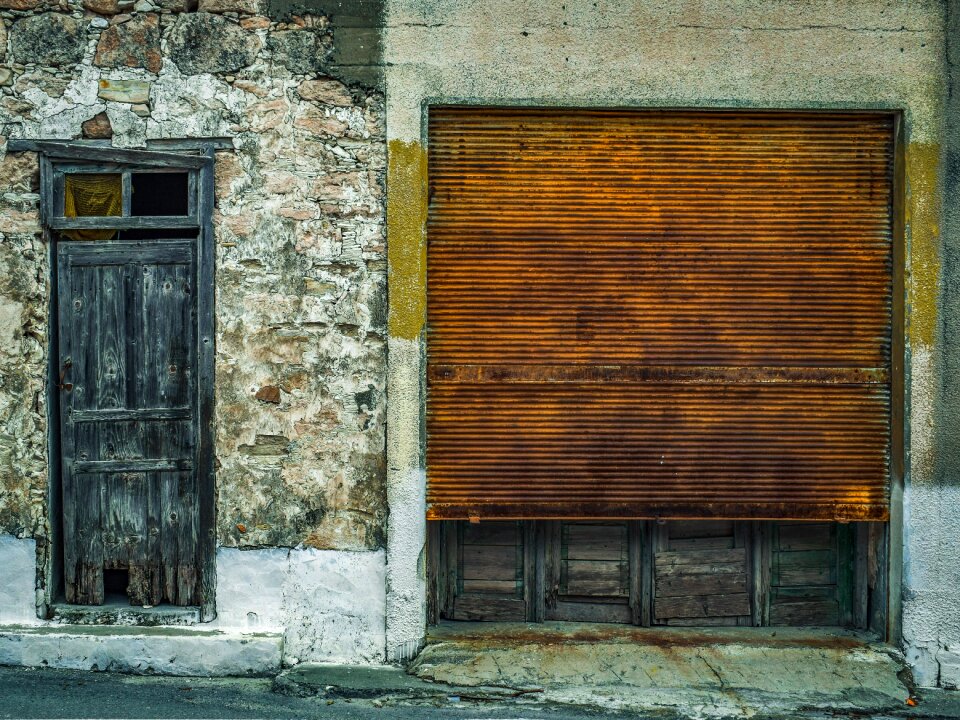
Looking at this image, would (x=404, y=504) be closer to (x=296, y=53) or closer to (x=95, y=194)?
(x=95, y=194)

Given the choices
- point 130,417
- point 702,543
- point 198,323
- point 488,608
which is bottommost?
point 488,608

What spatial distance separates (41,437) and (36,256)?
104 centimetres

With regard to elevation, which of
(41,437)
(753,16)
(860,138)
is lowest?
(41,437)

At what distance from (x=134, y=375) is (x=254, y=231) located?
3.59ft

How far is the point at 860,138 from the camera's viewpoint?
4.70 metres

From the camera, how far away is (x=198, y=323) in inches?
184

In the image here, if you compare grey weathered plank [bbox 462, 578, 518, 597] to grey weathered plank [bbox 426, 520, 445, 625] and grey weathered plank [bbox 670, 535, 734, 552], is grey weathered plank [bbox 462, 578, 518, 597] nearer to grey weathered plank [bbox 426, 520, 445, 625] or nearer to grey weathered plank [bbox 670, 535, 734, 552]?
grey weathered plank [bbox 426, 520, 445, 625]

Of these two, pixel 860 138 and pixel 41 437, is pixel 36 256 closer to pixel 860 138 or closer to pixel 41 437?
pixel 41 437

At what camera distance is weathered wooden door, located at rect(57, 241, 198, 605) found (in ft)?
15.4

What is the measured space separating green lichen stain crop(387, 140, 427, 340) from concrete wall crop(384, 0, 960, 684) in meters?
0.01

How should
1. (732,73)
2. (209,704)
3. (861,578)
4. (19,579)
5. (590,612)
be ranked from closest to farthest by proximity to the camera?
(209,704), (732,73), (19,579), (861,578), (590,612)

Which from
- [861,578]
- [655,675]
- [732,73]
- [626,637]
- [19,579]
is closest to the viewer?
[655,675]

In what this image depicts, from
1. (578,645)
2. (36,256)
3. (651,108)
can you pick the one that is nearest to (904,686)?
(578,645)

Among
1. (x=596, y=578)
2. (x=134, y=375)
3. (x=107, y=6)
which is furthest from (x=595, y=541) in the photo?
(x=107, y=6)
